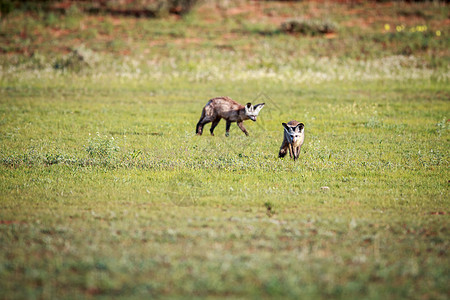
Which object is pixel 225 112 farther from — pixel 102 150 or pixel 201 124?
pixel 102 150

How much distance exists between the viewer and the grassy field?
6.19 meters

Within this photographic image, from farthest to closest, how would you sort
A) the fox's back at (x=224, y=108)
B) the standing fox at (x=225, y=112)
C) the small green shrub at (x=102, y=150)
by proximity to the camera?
the fox's back at (x=224, y=108), the standing fox at (x=225, y=112), the small green shrub at (x=102, y=150)

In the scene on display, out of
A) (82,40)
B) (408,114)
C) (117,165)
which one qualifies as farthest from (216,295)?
(82,40)

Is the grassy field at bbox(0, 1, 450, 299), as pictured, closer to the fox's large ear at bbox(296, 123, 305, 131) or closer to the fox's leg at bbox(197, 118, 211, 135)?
the fox's leg at bbox(197, 118, 211, 135)

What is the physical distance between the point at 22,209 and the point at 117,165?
11.6 feet

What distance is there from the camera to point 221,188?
1042cm

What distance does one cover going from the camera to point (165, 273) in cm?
624

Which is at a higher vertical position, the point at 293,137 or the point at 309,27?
the point at 309,27

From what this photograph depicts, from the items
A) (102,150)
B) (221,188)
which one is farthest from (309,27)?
(221,188)

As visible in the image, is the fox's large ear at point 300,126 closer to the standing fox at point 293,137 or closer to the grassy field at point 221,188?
the standing fox at point 293,137

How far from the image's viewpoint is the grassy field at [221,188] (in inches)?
244

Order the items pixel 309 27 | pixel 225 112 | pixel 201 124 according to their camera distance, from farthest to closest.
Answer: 1. pixel 309 27
2. pixel 201 124
3. pixel 225 112

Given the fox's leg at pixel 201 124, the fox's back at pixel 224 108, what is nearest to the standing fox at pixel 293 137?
the fox's back at pixel 224 108

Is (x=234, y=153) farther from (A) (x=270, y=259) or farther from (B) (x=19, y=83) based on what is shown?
(B) (x=19, y=83)
